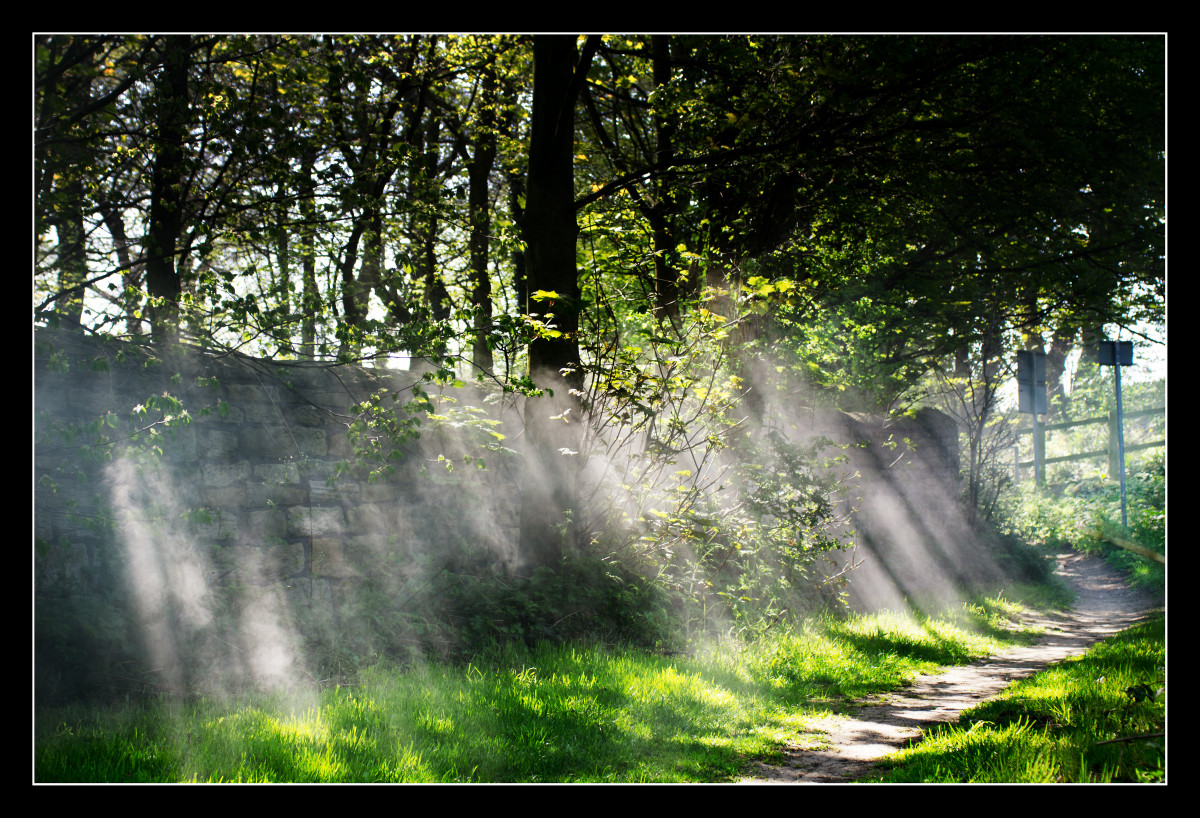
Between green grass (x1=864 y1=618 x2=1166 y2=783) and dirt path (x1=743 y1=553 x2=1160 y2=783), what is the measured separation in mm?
277

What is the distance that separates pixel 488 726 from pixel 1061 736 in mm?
3106

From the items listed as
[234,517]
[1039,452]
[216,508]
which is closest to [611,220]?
[234,517]

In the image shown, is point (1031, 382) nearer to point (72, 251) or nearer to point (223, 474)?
point (223, 474)

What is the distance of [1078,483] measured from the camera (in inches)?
587

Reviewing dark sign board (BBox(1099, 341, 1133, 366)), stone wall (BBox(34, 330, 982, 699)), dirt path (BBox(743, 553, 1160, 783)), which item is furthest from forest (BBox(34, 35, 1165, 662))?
dirt path (BBox(743, 553, 1160, 783))

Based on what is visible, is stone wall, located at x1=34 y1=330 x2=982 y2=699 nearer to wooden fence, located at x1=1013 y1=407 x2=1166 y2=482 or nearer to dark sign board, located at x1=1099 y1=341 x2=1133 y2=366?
dark sign board, located at x1=1099 y1=341 x2=1133 y2=366

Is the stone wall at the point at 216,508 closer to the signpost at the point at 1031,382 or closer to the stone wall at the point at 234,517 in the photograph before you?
the stone wall at the point at 234,517

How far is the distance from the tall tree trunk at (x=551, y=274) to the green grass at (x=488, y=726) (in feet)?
4.85

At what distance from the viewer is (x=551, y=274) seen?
7.04 meters

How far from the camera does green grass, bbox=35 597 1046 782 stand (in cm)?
355

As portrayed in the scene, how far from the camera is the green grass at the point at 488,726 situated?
355 centimetres

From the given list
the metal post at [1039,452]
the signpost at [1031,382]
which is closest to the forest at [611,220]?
the signpost at [1031,382]

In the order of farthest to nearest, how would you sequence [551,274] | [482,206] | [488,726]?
[482,206], [551,274], [488,726]
